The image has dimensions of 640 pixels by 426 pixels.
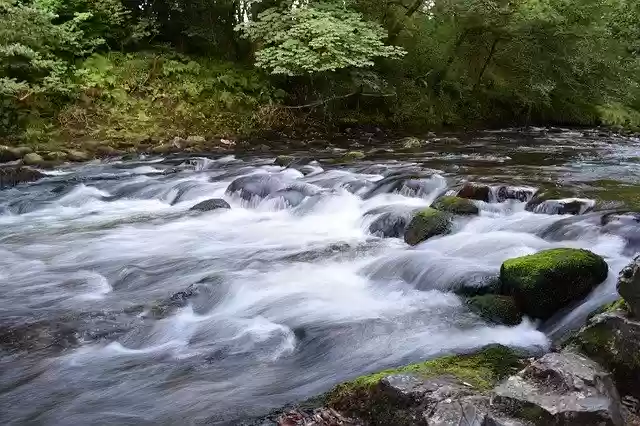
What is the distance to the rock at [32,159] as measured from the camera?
11891 millimetres

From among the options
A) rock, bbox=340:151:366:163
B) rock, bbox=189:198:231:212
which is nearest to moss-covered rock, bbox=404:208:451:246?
rock, bbox=189:198:231:212

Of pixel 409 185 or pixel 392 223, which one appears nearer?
pixel 392 223

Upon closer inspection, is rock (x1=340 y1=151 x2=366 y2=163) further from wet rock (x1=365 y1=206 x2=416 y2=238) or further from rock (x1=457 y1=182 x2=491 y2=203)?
wet rock (x1=365 y1=206 x2=416 y2=238)

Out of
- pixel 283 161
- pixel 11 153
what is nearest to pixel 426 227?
pixel 283 161

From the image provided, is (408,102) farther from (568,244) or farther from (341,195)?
(568,244)

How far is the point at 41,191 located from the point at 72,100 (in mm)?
4932

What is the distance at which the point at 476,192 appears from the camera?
26.6 feet

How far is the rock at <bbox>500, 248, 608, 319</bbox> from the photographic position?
4.61 m

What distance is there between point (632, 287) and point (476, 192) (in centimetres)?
486

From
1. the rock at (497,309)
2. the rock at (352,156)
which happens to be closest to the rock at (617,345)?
the rock at (497,309)

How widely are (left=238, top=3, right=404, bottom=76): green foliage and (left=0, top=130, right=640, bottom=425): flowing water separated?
3.83 m

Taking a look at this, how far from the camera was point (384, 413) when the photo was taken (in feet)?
9.91

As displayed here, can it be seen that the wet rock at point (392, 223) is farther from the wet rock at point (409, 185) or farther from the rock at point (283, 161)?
the rock at point (283, 161)

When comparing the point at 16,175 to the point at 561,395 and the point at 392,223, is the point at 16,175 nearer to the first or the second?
the point at 392,223
